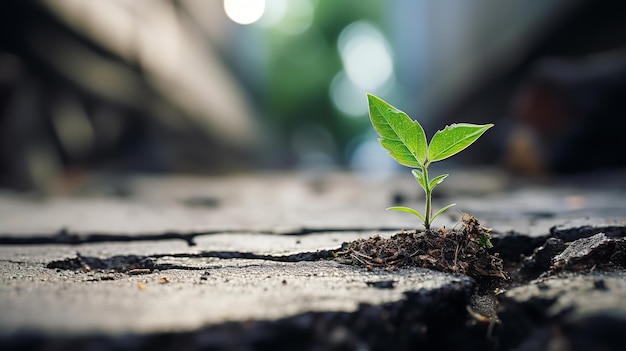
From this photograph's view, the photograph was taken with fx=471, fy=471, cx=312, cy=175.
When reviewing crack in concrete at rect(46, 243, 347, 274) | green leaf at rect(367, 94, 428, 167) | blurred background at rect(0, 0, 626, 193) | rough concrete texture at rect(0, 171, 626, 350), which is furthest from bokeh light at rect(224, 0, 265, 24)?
green leaf at rect(367, 94, 428, 167)

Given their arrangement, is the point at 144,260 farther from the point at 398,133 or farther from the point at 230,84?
the point at 230,84

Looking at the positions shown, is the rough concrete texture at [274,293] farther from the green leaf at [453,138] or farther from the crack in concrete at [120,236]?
the green leaf at [453,138]

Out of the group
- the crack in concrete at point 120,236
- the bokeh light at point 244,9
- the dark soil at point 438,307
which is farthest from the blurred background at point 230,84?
the dark soil at point 438,307

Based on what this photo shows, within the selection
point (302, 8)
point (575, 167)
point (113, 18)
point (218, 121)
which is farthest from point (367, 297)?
point (302, 8)

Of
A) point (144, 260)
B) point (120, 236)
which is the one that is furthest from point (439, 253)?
point (120, 236)

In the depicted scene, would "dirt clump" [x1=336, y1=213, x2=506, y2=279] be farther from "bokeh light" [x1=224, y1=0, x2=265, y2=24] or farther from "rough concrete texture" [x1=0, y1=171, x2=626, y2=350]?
"bokeh light" [x1=224, y1=0, x2=265, y2=24]

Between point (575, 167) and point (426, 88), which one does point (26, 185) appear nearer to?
point (575, 167)
